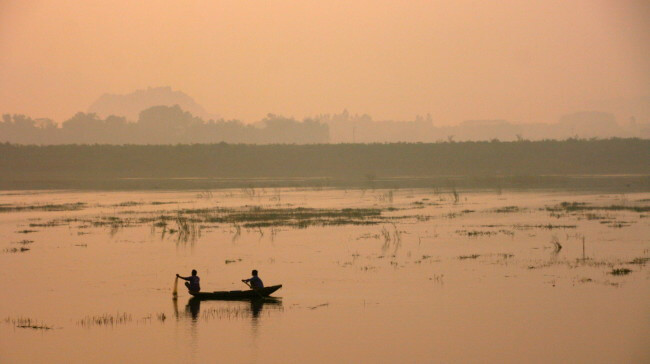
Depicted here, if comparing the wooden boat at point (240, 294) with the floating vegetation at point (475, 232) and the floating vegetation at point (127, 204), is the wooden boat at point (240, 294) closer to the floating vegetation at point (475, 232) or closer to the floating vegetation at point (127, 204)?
the floating vegetation at point (475, 232)

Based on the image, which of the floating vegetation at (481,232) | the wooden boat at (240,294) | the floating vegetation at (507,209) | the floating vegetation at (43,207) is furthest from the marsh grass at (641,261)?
the floating vegetation at (43,207)

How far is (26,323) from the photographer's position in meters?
22.6

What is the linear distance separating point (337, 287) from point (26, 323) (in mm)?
8478

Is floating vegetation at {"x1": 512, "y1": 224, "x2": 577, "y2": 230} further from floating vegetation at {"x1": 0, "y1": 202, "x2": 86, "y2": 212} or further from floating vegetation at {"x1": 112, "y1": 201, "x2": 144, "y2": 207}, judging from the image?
floating vegetation at {"x1": 0, "y1": 202, "x2": 86, "y2": 212}

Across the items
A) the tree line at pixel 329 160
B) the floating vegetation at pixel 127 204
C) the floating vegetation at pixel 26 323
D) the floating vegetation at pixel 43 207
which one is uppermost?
the tree line at pixel 329 160

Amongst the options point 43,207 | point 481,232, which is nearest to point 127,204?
point 43,207

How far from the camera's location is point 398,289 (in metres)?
26.0

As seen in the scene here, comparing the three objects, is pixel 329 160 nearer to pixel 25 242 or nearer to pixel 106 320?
pixel 25 242

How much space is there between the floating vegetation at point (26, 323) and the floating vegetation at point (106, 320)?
83cm

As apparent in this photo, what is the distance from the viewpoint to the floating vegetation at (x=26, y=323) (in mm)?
22125

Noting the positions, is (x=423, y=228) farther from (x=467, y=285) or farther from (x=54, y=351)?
(x=54, y=351)

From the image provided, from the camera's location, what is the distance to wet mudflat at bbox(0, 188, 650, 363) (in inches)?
783

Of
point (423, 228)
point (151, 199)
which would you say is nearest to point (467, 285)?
point (423, 228)

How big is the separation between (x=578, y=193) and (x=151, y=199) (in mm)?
31565
